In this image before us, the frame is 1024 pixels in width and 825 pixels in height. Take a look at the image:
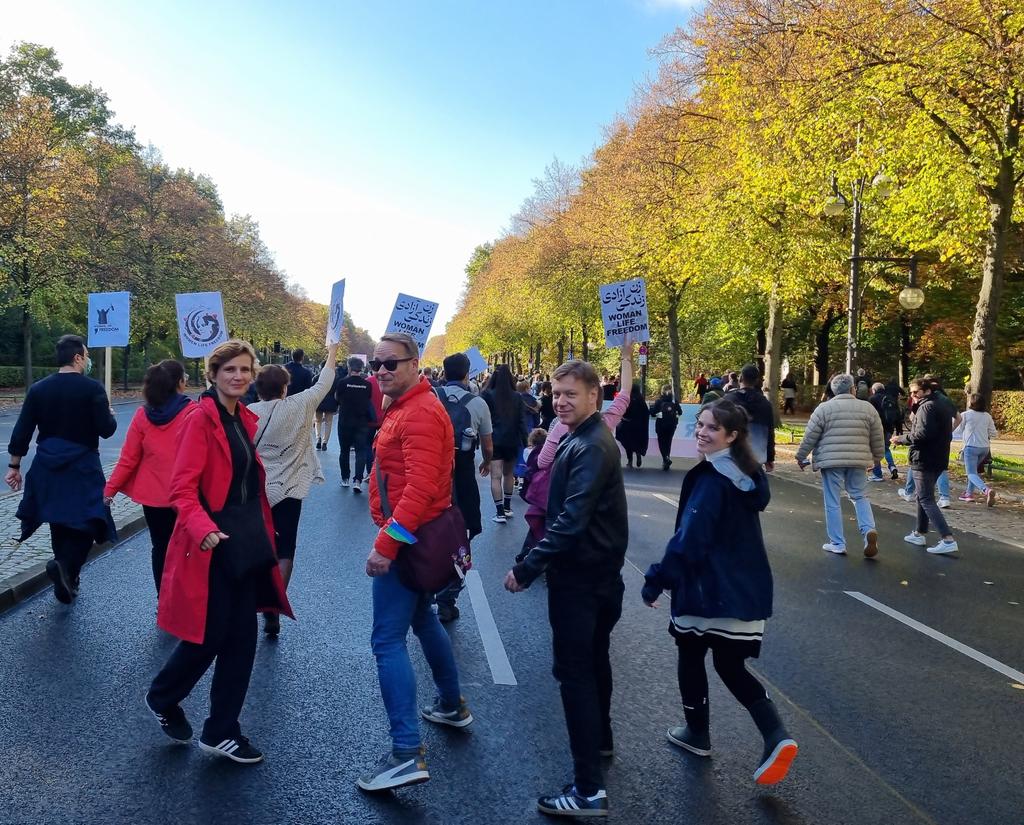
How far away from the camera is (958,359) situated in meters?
39.5

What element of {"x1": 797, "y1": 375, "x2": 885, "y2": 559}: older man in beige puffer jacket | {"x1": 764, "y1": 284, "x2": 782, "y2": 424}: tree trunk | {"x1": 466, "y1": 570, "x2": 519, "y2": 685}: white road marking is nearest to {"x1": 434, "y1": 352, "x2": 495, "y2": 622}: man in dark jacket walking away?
{"x1": 466, "y1": 570, "x2": 519, "y2": 685}: white road marking

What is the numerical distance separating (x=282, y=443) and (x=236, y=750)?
7.45 ft

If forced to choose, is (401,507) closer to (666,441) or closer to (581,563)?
(581,563)

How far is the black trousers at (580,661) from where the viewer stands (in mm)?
3445

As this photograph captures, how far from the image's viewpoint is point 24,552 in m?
7.55

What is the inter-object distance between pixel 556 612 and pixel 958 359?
41125 millimetres

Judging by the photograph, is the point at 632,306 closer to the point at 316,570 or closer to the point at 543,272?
the point at 316,570

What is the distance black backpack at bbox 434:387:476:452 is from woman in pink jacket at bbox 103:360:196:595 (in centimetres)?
194

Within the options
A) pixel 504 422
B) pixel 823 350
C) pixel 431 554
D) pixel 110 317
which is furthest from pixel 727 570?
pixel 823 350

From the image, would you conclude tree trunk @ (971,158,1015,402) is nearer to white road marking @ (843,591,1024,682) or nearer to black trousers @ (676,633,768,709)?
white road marking @ (843,591,1024,682)

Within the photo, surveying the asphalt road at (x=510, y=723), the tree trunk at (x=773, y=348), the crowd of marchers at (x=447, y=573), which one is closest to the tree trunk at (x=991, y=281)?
the tree trunk at (x=773, y=348)

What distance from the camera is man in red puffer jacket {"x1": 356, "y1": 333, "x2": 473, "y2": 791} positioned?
141 inches

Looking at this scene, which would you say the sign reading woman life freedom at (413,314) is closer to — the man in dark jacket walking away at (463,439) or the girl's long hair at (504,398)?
the girl's long hair at (504,398)

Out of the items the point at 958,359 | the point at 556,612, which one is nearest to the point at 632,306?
the point at 556,612
